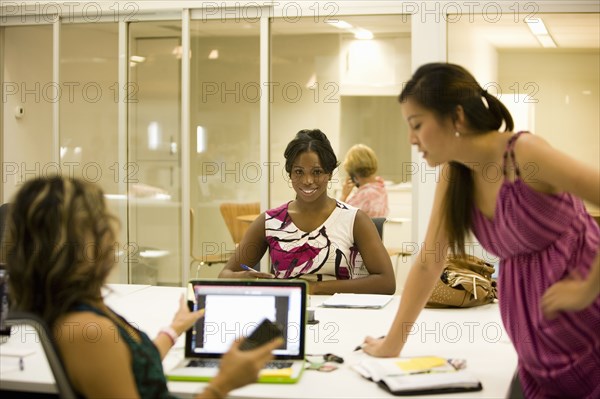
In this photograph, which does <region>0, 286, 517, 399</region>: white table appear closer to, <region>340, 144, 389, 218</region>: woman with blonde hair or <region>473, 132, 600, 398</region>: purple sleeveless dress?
<region>473, 132, 600, 398</region>: purple sleeveless dress

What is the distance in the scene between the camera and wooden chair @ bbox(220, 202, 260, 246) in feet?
19.2

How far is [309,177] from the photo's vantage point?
346cm

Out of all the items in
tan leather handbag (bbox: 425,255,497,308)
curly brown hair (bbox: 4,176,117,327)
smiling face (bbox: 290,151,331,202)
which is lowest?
tan leather handbag (bbox: 425,255,497,308)

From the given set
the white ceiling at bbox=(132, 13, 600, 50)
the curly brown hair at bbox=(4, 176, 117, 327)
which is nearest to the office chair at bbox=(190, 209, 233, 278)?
the white ceiling at bbox=(132, 13, 600, 50)

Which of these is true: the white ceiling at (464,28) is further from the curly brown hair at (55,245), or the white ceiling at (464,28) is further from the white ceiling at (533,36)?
the curly brown hair at (55,245)

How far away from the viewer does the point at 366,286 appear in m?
3.32

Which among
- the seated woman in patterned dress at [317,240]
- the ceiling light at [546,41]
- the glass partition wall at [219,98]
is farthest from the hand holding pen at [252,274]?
the ceiling light at [546,41]

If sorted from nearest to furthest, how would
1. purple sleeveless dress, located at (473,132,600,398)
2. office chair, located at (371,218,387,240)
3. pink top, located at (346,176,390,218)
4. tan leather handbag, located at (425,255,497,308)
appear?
1. purple sleeveless dress, located at (473,132,600,398)
2. tan leather handbag, located at (425,255,497,308)
3. office chair, located at (371,218,387,240)
4. pink top, located at (346,176,390,218)

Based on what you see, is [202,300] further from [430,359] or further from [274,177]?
[274,177]

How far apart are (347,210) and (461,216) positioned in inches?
54.5

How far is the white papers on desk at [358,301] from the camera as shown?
304 centimetres

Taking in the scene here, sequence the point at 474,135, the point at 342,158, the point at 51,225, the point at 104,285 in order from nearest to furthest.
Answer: the point at 51,225, the point at 104,285, the point at 474,135, the point at 342,158

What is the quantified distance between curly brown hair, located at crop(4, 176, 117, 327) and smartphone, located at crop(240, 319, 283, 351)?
362 mm

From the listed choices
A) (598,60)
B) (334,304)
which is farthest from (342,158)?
(334,304)
